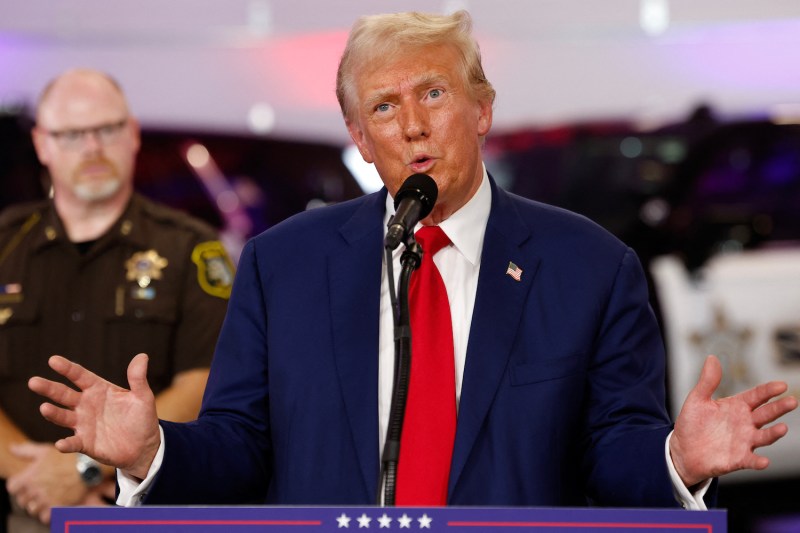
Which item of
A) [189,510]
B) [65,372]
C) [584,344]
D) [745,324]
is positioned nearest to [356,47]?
[584,344]

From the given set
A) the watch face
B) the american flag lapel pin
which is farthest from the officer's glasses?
the american flag lapel pin

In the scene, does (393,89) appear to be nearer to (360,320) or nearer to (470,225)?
(470,225)

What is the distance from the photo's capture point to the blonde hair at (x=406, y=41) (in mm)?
2100

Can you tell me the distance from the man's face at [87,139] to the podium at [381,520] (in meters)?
2.05

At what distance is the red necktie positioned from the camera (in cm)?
192

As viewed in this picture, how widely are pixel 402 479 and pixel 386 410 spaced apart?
0.41 feet

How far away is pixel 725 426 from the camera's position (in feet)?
5.47

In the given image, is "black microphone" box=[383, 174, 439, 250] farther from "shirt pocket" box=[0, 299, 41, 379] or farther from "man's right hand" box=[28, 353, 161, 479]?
"shirt pocket" box=[0, 299, 41, 379]

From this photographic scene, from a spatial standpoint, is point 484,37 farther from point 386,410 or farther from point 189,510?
point 189,510

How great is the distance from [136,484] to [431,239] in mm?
654

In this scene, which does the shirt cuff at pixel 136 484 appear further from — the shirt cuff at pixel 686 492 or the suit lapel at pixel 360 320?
the shirt cuff at pixel 686 492

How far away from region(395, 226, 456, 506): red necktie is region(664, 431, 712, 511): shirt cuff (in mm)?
363

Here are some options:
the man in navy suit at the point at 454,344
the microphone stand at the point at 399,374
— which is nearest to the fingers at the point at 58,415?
the man in navy suit at the point at 454,344

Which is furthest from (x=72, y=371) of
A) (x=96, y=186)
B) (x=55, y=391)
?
(x=96, y=186)
